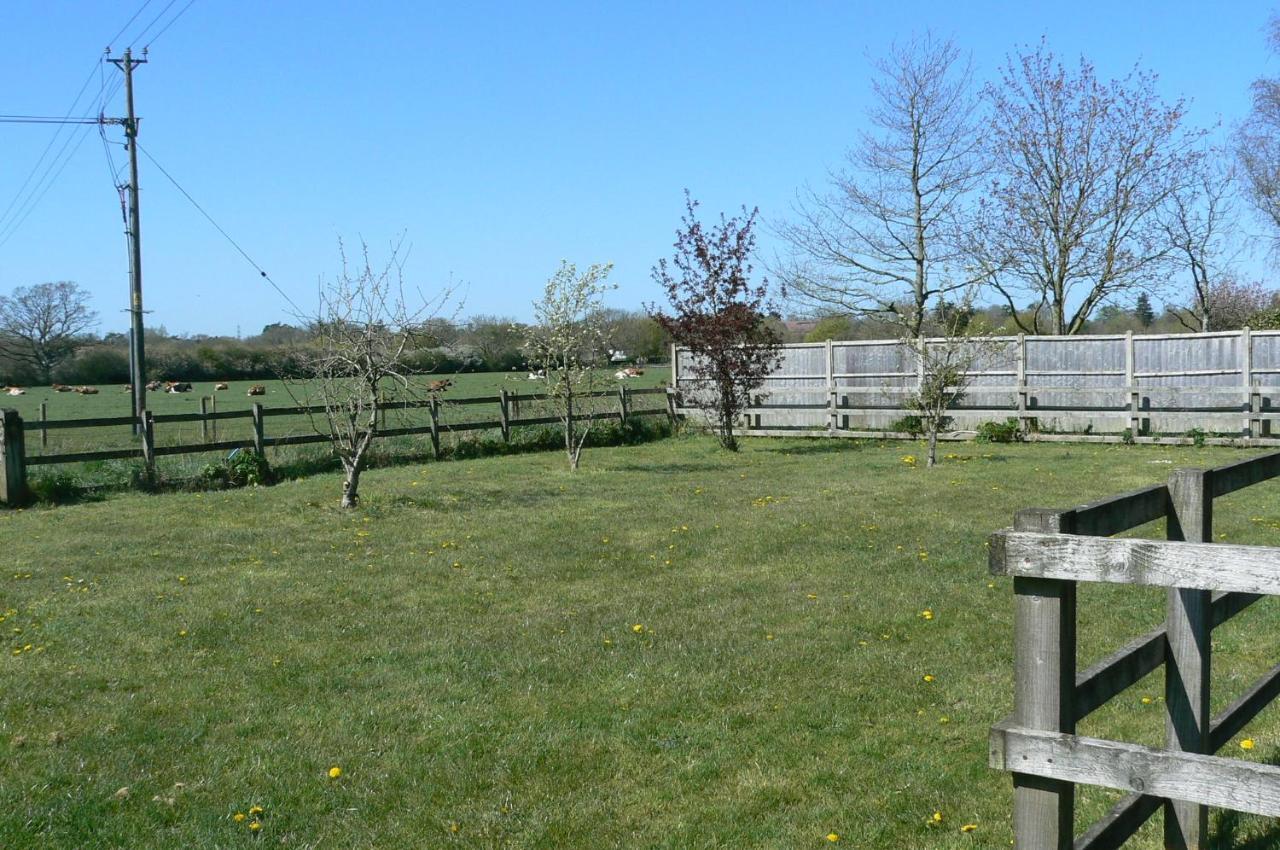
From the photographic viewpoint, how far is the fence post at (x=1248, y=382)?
20673 millimetres

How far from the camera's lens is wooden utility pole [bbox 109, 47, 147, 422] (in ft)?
85.9

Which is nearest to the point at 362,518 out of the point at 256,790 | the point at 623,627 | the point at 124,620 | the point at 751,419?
the point at 124,620

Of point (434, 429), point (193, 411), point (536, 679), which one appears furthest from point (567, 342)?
point (193, 411)

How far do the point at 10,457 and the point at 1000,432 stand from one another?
58.8 feet

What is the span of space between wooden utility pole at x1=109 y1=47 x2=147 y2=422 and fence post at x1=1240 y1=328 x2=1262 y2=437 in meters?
Answer: 23.6

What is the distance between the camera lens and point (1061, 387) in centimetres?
2300

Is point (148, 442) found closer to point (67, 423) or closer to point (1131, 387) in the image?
point (67, 423)

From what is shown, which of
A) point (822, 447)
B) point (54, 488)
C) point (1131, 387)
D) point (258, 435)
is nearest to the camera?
point (54, 488)

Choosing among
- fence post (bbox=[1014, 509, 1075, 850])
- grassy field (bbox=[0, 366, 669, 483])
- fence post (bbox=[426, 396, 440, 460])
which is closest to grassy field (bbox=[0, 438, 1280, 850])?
fence post (bbox=[1014, 509, 1075, 850])

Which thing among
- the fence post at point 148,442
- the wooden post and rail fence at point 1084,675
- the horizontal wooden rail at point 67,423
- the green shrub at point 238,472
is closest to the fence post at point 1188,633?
the wooden post and rail fence at point 1084,675

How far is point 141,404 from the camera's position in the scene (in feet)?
86.0

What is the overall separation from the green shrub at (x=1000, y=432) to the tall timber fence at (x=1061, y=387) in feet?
0.84

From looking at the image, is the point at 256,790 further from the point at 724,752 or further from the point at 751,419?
the point at 751,419

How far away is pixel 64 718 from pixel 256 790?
1685 mm
